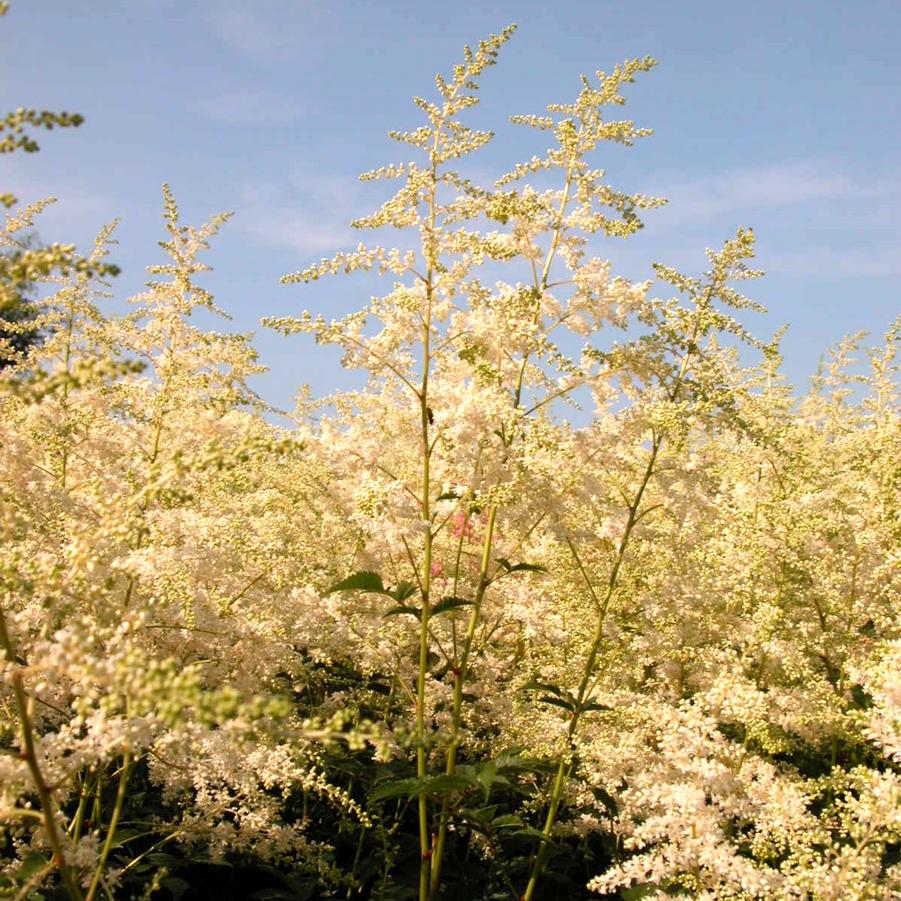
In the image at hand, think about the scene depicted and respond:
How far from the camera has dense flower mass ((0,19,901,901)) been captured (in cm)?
350

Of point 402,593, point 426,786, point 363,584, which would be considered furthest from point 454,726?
point 363,584

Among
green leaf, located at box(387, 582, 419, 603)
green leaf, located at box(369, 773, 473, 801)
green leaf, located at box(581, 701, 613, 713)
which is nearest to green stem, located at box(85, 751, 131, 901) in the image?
green leaf, located at box(369, 773, 473, 801)

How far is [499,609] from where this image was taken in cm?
512

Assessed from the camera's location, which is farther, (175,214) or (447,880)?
(175,214)

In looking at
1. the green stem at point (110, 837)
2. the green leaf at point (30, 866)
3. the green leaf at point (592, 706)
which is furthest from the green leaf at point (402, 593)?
the green leaf at point (30, 866)

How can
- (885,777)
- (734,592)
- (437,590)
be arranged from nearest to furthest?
(885,777) → (734,592) → (437,590)

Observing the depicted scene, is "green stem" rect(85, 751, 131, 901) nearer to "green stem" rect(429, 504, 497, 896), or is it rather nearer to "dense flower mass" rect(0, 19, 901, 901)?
"dense flower mass" rect(0, 19, 901, 901)

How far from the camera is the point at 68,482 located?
5391 millimetres

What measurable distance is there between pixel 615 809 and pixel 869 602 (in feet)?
6.27

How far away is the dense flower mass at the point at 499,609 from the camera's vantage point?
3502 mm

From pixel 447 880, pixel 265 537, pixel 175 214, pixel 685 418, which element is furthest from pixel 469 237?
pixel 447 880

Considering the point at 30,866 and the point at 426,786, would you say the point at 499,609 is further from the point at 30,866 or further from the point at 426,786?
the point at 30,866

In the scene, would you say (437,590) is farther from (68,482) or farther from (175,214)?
(175,214)

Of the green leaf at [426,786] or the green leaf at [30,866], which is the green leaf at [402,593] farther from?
the green leaf at [30,866]
